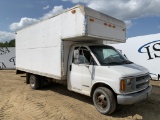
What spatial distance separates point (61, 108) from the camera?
6941 millimetres

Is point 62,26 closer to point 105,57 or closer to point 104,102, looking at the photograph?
point 105,57

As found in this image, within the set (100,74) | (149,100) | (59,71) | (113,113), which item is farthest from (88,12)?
(149,100)

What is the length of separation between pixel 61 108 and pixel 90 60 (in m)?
1.98

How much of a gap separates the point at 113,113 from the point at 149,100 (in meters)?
2.27

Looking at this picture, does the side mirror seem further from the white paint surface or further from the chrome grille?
the white paint surface

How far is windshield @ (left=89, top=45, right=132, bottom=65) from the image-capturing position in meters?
6.65

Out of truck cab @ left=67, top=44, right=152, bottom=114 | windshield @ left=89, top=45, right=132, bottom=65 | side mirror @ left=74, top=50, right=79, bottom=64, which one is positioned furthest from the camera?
side mirror @ left=74, top=50, right=79, bottom=64

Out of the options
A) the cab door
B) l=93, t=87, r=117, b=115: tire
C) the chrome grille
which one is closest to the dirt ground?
l=93, t=87, r=117, b=115: tire

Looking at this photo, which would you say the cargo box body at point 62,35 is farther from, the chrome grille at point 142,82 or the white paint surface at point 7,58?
the white paint surface at point 7,58

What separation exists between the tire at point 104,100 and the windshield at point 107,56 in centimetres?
95

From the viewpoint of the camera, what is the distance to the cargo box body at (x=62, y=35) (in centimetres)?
646

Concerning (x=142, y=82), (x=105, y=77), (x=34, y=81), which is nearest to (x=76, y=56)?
(x=105, y=77)

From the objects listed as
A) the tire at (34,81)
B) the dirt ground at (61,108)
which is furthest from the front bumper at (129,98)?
the tire at (34,81)

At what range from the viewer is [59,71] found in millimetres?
7637
